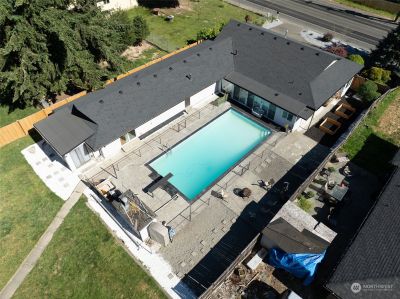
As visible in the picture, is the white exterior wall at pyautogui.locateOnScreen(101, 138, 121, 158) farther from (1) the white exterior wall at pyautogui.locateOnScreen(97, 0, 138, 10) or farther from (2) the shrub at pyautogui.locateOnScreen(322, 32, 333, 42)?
(2) the shrub at pyautogui.locateOnScreen(322, 32, 333, 42)

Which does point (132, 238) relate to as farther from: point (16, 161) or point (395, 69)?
point (395, 69)

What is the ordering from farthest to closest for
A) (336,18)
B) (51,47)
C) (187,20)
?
(336,18) → (187,20) → (51,47)

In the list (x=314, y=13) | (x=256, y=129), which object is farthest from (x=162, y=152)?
(x=314, y=13)

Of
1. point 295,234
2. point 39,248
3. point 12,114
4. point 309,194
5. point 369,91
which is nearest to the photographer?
point 295,234

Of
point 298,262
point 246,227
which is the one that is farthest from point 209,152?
point 298,262

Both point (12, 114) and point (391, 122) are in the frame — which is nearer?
point (391, 122)

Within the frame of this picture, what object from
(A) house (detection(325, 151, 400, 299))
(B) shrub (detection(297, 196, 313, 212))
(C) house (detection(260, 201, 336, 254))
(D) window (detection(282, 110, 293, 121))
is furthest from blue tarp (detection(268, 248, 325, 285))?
(D) window (detection(282, 110, 293, 121))

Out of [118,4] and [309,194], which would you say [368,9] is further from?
[309,194]
